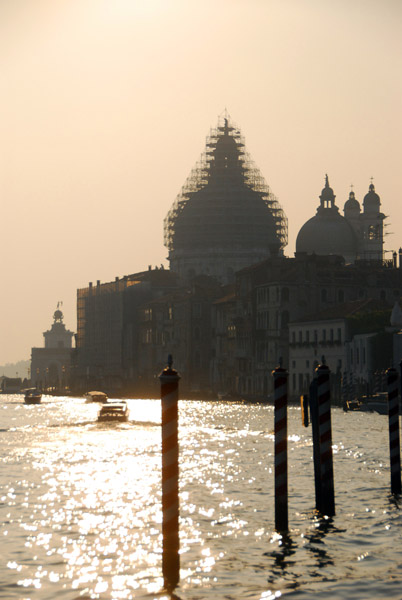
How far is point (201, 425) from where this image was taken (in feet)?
249

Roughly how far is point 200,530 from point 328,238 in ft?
552

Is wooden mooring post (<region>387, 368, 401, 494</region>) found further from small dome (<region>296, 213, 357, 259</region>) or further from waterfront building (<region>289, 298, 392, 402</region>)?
small dome (<region>296, 213, 357, 259</region>)

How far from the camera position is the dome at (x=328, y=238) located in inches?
7559

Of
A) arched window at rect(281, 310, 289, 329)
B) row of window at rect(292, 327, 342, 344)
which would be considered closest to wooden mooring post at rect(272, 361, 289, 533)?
row of window at rect(292, 327, 342, 344)

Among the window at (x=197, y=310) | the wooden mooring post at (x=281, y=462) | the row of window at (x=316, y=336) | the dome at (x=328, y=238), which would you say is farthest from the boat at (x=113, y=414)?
the dome at (x=328, y=238)

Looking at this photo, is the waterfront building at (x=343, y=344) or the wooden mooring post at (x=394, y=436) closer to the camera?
the wooden mooring post at (x=394, y=436)

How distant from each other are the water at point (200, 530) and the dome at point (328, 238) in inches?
5705

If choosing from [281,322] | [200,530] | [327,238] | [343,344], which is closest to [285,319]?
[281,322]

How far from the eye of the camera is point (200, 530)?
2573 cm

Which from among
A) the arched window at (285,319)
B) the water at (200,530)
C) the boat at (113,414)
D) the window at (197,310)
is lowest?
the water at (200,530)

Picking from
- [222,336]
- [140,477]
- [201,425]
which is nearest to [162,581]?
[140,477]

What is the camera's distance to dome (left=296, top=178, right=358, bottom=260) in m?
192

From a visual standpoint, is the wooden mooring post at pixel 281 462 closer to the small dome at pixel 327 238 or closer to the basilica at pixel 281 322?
the basilica at pixel 281 322

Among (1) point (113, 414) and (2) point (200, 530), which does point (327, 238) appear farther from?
(2) point (200, 530)
